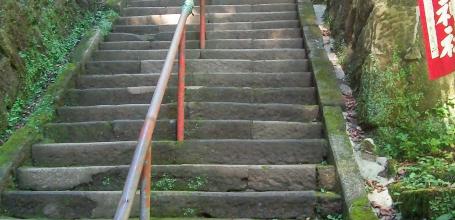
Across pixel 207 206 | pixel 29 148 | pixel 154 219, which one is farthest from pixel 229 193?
pixel 29 148

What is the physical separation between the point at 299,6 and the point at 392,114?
3.15 metres

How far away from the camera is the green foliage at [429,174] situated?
3609 millimetres

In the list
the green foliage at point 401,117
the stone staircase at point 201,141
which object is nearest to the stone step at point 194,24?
the stone staircase at point 201,141

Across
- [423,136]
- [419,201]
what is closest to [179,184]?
[419,201]

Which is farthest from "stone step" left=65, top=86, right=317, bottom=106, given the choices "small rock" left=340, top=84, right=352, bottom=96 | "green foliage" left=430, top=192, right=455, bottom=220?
"green foliage" left=430, top=192, right=455, bottom=220

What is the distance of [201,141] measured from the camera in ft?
13.9

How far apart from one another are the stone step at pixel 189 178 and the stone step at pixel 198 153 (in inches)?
7.6

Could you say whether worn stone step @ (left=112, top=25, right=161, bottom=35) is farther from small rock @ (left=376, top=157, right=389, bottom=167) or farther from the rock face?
small rock @ (left=376, top=157, right=389, bottom=167)

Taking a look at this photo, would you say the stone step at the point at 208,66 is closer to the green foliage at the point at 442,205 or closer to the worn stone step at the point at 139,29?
the worn stone step at the point at 139,29

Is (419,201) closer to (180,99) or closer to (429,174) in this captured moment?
(429,174)

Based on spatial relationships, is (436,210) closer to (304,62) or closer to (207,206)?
(207,206)

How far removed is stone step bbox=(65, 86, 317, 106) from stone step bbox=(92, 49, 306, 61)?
0.91 meters

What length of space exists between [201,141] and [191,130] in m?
0.28

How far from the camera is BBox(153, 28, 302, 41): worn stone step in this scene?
21.1ft
